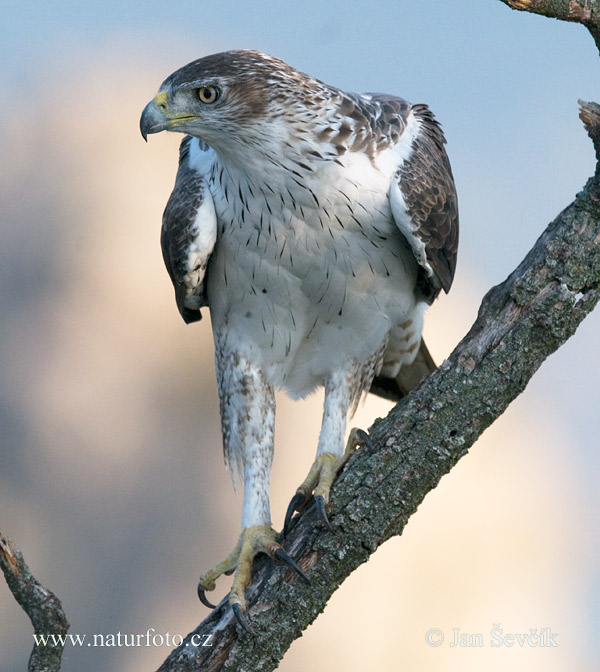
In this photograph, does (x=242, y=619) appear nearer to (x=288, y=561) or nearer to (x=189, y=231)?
(x=288, y=561)

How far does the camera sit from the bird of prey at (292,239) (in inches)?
150

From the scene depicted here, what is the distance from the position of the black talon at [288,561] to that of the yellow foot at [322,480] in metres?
0.17

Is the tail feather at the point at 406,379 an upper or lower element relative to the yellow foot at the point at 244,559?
upper

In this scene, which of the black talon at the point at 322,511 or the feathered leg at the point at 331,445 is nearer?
the black talon at the point at 322,511

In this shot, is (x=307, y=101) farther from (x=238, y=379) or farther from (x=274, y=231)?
(x=238, y=379)

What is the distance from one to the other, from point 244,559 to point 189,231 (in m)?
1.48

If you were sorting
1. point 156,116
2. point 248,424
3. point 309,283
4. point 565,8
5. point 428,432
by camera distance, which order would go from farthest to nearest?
1. point 248,424
2. point 309,283
3. point 156,116
4. point 428,432
5. point 565,8

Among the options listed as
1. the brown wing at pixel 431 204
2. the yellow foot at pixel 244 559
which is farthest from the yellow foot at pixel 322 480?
the brown wing at pixel 431 204

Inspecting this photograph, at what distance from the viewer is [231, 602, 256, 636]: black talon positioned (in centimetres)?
344

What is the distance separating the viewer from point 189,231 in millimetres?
4098

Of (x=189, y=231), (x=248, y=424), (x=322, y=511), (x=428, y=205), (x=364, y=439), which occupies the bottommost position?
(x=248, y=424)

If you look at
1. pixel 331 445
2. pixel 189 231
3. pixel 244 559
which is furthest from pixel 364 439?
pixel 189 231

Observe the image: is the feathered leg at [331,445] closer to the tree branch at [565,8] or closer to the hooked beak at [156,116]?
the hooked beak at [156,116]

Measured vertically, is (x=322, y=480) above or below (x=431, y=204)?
below
